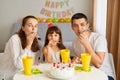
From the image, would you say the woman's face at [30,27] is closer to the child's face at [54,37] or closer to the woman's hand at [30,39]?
the woman's hand at [30,39]

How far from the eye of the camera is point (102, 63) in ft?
7.32

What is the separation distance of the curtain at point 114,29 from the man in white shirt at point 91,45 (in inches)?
23.5

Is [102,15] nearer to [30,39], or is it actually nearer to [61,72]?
[30,39]

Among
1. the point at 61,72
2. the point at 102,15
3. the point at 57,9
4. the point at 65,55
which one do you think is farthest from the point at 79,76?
the point at 57,9

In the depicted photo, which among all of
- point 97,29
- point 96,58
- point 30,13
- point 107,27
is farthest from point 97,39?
point 30,13

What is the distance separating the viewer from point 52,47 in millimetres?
2398

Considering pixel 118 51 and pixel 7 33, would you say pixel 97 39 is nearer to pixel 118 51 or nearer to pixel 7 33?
pixel 118 51

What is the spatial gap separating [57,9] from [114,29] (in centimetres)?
165

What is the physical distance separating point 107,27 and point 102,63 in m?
0.94

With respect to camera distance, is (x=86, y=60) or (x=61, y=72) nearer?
(x=61, y=72)

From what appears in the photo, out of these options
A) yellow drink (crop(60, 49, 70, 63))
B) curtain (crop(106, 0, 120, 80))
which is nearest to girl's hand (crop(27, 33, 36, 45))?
yellow drink (crop(60, 49, 70, 63))

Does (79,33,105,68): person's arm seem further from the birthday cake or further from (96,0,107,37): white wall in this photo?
(96,0,107,37): white wall

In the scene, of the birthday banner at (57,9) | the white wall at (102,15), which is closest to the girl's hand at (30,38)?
the white wall at (102,15)

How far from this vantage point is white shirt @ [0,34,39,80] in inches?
85.7
